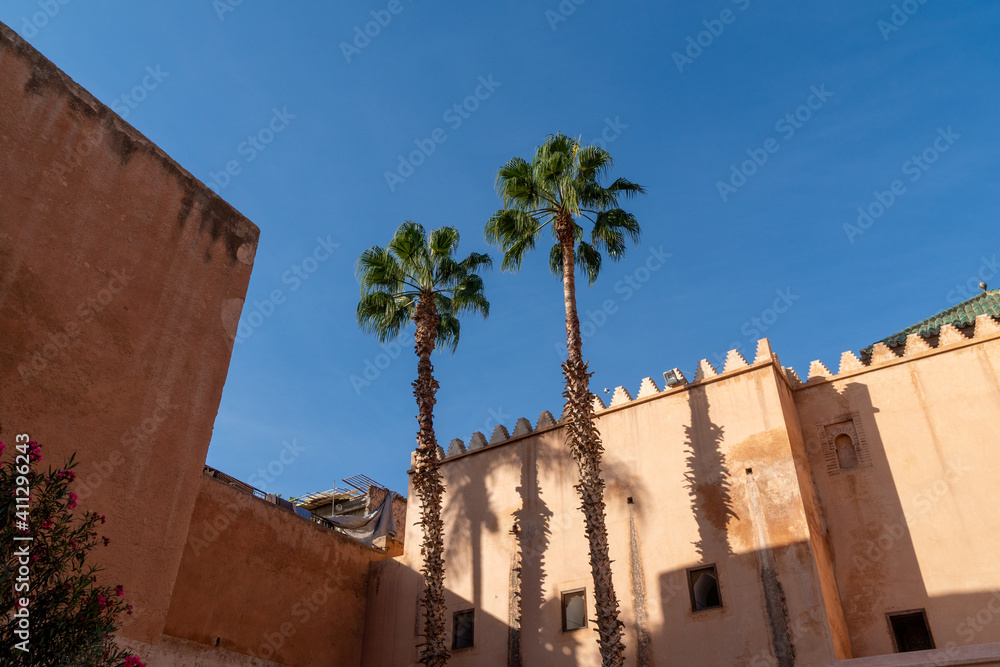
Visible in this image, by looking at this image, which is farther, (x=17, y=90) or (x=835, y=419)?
(x=835, y=419)

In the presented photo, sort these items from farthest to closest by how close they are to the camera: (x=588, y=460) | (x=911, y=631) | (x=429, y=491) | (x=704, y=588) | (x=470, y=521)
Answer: (x=470, y=521), (x=429, y=491), (x=588, y=460), (x=704, y=588), (x=911, y=631)

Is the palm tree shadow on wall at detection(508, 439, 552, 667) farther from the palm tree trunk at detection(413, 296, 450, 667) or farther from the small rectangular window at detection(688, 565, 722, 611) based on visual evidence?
the small rectangular window at detection(688, 565, 722, 611)

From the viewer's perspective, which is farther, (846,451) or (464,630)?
(464,630)

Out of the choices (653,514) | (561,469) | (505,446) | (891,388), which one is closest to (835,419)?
(891,388)

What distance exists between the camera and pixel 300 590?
16625 millimetres

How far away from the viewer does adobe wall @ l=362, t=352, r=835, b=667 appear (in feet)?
43.3

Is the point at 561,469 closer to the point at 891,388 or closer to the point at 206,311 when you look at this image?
the point at 891,388

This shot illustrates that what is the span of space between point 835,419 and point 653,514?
13.0ft

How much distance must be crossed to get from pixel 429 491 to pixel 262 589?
3.86 metres

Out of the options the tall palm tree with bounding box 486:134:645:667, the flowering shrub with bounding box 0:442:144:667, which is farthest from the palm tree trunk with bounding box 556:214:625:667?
Result: the flowering shrub with bounding box 0:442:144:667

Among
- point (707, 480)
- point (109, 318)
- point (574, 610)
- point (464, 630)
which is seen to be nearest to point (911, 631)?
point (707, 480)

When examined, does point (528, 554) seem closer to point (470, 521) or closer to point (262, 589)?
point (470, 521)

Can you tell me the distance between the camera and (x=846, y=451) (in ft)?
48.4

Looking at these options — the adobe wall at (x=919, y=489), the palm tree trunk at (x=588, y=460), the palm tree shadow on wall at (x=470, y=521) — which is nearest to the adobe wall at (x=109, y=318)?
the palm tree trunk at (x=588, y=460)
